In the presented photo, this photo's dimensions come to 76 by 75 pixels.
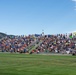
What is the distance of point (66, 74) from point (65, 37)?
52888 mm

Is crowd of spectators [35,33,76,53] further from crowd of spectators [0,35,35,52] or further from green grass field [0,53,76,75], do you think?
green grass field [0,53,76,75]

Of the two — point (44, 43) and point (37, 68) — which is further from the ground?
point (44, 43)

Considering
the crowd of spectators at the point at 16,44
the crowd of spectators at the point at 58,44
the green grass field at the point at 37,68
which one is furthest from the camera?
the crowd of spectators at the point at 16,44

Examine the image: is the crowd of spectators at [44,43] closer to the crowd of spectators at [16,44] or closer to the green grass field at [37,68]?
the crowd of spectators at [16,44]

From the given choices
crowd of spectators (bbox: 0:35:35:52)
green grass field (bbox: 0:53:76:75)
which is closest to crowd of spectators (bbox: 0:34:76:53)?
crowd of spectators (bbox: 0:35:35:52)

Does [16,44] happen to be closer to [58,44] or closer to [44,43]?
[44,43]

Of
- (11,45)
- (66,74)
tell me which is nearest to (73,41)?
(11,45)

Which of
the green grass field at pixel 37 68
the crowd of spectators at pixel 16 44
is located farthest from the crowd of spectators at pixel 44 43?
the green grass field at pixel 37 68

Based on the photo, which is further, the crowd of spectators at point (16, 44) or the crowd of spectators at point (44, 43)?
the crowd of spectators at point (16, 44)

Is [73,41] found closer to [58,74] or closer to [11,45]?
[11,45]

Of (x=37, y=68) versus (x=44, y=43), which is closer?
(x=37, y=68)

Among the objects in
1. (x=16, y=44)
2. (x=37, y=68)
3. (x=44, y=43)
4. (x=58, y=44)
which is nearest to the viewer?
(x=37, y=68)

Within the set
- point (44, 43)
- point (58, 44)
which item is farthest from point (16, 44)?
point (58, 44)

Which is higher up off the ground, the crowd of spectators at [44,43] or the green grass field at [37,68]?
the crowd of spectators at [44,43]
